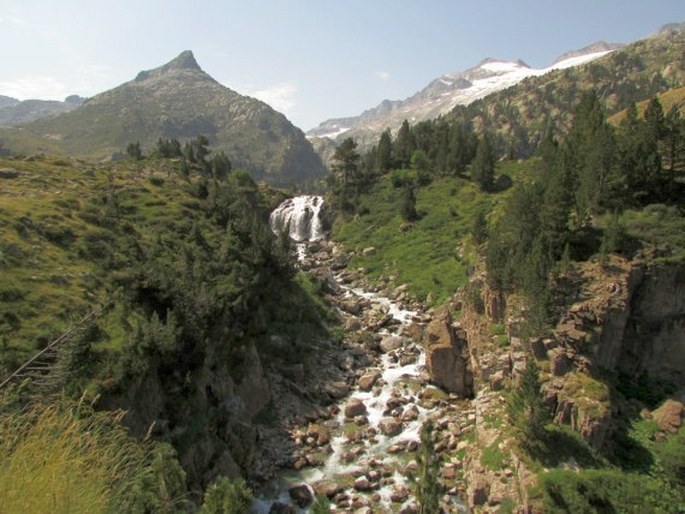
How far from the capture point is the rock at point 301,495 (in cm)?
2905

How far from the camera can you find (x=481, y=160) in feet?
289

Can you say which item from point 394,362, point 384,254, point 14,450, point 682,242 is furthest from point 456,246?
point 14,450

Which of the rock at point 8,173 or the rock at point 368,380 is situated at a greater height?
the rock at point 8,173

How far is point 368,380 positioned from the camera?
42.8 meters

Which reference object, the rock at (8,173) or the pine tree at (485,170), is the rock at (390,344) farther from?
the rock at (8,173)

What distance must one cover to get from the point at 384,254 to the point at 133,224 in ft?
130

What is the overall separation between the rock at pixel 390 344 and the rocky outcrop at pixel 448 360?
268 inches

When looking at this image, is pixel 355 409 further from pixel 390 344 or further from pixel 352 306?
pixel 352 306

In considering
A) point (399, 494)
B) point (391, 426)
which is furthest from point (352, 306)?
point (399, 494)

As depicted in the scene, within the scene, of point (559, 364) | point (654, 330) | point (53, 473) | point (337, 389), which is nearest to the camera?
point (53, 473)

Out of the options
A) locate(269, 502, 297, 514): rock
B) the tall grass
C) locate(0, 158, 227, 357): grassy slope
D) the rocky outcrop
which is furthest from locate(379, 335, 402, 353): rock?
→ the tall grass

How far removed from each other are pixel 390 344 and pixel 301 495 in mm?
22411

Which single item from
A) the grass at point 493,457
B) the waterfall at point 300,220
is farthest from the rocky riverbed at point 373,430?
the waterfall at point 300,220

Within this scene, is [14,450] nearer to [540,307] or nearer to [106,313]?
[106,313]
